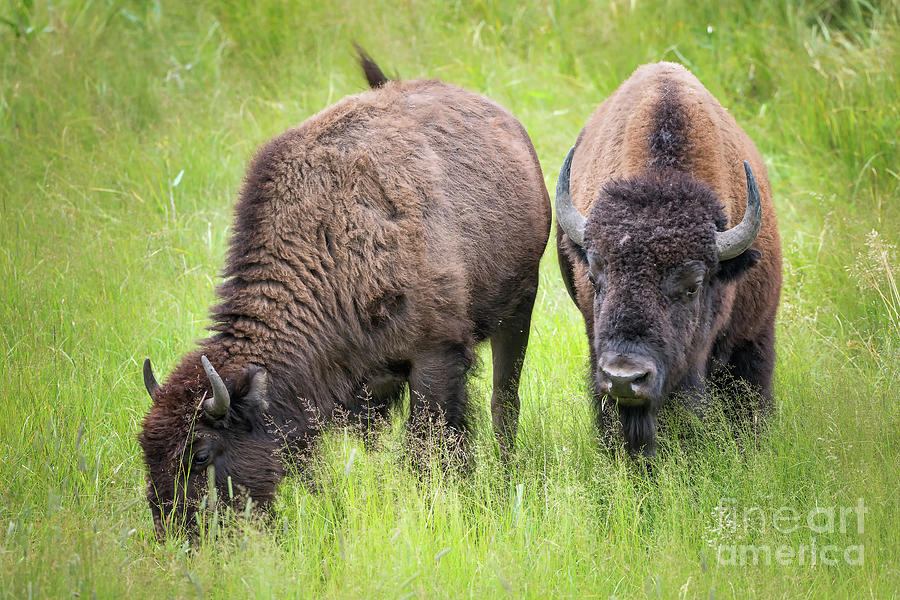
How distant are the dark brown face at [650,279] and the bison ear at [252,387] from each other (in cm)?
165

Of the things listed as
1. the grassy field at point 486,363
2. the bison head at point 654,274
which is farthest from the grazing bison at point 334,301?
the bison head at point 654,274

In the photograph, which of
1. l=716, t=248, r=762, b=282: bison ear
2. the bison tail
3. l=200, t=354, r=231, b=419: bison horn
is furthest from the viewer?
the bison tail

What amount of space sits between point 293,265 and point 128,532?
5.03 feet

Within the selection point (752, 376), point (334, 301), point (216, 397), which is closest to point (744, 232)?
point (752, 376)

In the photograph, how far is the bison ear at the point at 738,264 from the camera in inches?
190

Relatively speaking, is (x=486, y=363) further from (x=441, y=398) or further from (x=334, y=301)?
(x=334, y=301)

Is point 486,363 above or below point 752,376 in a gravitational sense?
below

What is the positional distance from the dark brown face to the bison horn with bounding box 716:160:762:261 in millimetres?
53

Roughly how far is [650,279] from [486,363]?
3014mm

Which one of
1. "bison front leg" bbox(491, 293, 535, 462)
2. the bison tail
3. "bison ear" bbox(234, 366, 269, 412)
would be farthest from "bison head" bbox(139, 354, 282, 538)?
the bison tail

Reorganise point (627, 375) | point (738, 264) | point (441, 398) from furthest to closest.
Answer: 1. point (441, 398)
2. point (738, 264)
3. point (627, 375)

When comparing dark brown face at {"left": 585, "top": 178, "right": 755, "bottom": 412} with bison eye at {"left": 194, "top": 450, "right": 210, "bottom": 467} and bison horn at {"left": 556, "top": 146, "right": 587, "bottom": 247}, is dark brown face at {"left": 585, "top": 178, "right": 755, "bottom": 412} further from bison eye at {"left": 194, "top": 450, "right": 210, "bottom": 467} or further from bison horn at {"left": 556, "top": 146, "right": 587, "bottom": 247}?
bison eye at {"left": 194, "top": 450, "right": 210, "bottom": 467}

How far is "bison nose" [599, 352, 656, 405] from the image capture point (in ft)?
14.4

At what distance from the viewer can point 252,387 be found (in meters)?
4.60
